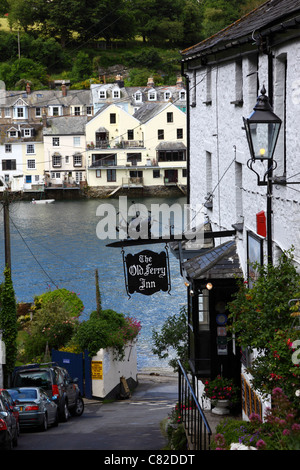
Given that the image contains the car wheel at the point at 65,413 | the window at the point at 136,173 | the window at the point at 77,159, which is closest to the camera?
the car wheel at the point at 65,413

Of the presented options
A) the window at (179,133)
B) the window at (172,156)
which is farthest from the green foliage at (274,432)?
the window at (172,156)

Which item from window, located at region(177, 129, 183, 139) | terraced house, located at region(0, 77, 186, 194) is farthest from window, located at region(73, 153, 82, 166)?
window, located at region(177, 129, 183, 139)

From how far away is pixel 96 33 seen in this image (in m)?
159

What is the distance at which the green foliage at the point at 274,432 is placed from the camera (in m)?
8.47

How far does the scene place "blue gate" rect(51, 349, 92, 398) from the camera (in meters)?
29.9

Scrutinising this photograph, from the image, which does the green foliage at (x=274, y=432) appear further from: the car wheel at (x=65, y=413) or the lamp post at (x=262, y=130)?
the car wheel at (x=65, y=413)

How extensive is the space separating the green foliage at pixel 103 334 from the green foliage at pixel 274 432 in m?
19.2

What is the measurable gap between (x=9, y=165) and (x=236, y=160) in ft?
321

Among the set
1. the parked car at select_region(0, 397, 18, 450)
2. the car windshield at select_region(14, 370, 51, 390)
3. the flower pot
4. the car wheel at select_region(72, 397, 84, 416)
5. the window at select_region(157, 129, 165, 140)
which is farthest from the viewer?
the window at select_region(157, 129, 165, 140)

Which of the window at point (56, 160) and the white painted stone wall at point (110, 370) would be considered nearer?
the white painted stone wall at point (110, 370)

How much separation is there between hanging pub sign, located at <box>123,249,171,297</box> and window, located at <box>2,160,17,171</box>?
96.8 m

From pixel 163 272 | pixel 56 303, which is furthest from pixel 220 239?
pixel 56 303

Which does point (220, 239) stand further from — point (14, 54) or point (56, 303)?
point (14, 54)

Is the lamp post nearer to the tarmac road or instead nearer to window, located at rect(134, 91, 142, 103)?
the tarmac road
